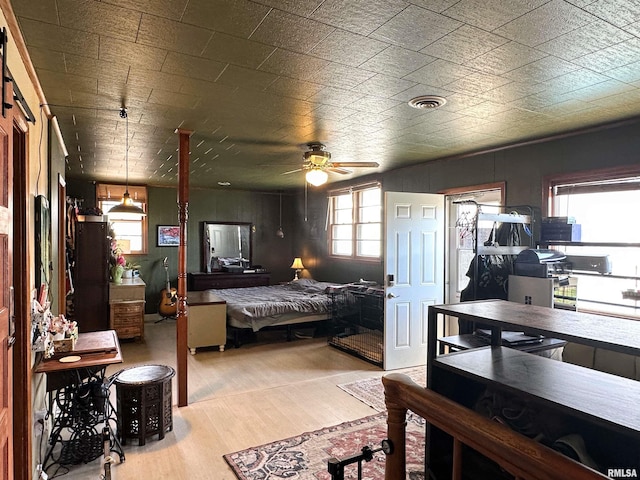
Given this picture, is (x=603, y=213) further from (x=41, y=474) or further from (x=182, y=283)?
(x=41, y=474)

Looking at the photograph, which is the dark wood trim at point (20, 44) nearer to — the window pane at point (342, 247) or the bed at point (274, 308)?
the bed at point (274, 308)

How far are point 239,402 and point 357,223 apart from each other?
152 inches

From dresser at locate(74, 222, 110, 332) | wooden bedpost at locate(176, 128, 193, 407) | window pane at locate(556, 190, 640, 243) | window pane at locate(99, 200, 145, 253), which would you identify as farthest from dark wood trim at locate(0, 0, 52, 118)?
window pane at locate(99, 200, 145, 253)

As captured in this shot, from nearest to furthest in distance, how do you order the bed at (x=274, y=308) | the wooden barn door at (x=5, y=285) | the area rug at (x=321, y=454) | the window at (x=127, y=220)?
1. the wooden barn door at (x=5, y=285)
2. the area rug at (x=321, y=454)
3. the bed at (x=274, y=308)
4. the window at (x=127, y=220)

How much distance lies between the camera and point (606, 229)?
361 centimetres

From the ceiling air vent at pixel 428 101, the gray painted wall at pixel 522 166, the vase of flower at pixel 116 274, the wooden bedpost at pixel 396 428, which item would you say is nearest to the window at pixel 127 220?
the vase of flower at pixel 116 274

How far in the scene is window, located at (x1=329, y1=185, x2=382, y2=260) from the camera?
21.2 ft

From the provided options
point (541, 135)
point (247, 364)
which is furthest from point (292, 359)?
point (541, 135)

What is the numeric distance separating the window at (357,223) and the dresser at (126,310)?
11.1 feet

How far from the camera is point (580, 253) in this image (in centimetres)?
386

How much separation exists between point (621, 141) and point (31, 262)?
170 inches

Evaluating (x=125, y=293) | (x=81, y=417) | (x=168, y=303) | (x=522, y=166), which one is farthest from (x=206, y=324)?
(x=522, y=166)

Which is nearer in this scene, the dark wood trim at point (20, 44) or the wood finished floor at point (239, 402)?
the dark wood trim at point (20, 44)

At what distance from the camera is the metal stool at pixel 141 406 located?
299cm
